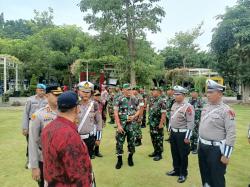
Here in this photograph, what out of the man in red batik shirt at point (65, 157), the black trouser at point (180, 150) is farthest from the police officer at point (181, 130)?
the man in red batik shirt at point (65, 157)

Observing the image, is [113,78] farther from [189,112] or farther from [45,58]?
[189,112]

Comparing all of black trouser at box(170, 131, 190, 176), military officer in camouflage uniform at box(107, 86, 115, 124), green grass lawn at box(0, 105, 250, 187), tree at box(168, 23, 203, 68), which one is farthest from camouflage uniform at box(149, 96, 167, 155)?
tree at box(168, 23, 203, 68)

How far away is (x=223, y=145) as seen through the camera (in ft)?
14.5

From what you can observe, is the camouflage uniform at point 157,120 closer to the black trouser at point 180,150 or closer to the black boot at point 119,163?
the black boot at point 119,163

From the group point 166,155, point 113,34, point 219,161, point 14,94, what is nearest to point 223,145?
point 219,161

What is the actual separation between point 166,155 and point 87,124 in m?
3.33

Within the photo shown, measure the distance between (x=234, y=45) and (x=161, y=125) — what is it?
22.7 metres

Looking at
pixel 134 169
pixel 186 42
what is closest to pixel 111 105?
pixel 134 169

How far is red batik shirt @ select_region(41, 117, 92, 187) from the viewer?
2.45 metres

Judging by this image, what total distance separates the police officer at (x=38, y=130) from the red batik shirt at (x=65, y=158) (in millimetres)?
1183

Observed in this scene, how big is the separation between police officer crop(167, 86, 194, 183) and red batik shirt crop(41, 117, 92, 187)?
12.0 feet

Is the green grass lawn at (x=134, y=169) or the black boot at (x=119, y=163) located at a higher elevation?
the black boot at (x=119, y=163)

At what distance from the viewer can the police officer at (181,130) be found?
19.6 feet

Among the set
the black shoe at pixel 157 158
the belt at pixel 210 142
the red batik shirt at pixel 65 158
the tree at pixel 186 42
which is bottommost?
the black shoe at pixel 157 158
